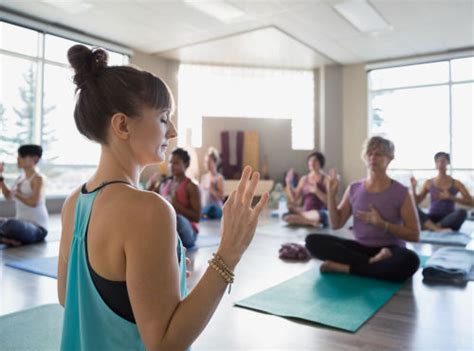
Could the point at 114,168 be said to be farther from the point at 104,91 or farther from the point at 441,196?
the point at 441,196

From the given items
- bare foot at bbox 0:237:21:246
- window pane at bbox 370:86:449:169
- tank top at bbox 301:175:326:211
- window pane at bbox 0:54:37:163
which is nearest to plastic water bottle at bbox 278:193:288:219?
tank top at bbox 301:175:326:211

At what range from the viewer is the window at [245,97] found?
314 inches

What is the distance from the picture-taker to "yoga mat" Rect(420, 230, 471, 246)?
13.2 ft

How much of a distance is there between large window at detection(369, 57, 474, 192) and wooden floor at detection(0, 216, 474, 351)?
551cm

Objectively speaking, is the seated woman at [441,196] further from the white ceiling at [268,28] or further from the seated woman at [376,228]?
the seated woman at [376,228]

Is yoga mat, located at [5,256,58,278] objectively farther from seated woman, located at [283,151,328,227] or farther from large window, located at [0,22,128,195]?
large window, located at [0,22,128,195]

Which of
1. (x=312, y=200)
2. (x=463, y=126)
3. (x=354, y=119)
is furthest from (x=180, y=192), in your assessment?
(x=463, y=126)

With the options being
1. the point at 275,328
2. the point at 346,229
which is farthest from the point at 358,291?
the point at 346,229

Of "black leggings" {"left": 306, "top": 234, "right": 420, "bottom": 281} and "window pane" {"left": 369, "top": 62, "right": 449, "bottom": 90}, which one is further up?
"window pane" {"left": 369, "top": 62, "right": 449, "bottom": 90}

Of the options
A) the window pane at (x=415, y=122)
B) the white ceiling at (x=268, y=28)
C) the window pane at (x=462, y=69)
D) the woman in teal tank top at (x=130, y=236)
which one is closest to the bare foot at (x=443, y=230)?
the white ceiling at (x=268, y=28)

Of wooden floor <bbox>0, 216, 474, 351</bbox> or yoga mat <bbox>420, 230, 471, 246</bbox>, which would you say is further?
yoga mat <bbox>420, 230, 471, 246</bbox>

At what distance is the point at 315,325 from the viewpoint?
191cm

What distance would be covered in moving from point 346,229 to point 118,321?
457cm

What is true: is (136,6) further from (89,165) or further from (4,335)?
(4,335)
